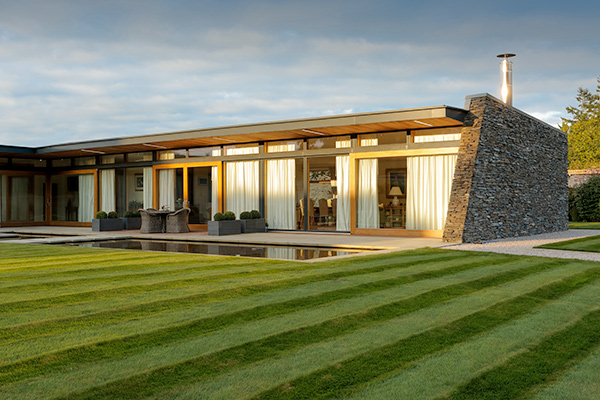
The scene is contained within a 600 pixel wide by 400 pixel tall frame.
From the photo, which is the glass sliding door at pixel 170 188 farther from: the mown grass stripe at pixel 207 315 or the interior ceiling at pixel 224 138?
the mown grass stripe at pixel 207 315

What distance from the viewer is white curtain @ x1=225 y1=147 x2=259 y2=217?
16453 millimetres

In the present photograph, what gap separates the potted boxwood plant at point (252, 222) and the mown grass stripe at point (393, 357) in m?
10.6

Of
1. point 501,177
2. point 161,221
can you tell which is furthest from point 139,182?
point 501,177

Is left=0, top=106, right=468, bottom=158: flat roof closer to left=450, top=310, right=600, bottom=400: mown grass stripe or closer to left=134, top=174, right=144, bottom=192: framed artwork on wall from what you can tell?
left=134, top=174, right=144, bottom=192: framed artwork on wall

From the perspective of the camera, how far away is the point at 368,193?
14234 mm

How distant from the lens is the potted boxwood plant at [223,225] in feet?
46.6

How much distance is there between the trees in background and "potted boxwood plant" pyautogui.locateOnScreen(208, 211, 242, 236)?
124 feet

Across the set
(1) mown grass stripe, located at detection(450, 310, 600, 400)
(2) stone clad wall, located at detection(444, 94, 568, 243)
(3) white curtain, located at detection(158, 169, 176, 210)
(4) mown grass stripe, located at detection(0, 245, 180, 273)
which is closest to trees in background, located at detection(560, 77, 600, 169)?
(2) stone clad wall, located at detection(444, 94, 568, 243)

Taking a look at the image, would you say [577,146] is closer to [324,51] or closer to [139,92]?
[324,51]

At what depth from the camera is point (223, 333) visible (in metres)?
3.81

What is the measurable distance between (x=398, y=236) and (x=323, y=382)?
1102 cm

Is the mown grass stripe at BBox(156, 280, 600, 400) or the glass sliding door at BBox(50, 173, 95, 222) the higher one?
the glass sliding door at BBox(50, 173, 95, 222)

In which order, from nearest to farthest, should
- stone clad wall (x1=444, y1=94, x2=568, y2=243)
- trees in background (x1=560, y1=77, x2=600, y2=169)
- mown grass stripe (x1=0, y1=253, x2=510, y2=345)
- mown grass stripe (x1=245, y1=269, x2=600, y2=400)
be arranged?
mown grass stripe (x1=245, y1=269, x2=600, y2=400)
mown grass stripe (x1=0, y1=253, x2=510, y2=345)
stone clad wall (x1=444, y1=94, x2=568, y2=243)
trees in background (x1=560, y1=77, x2=600, y2=169)

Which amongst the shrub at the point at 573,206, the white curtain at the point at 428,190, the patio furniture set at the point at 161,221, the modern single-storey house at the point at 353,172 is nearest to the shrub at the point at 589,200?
the shrub at the point at 573,206
